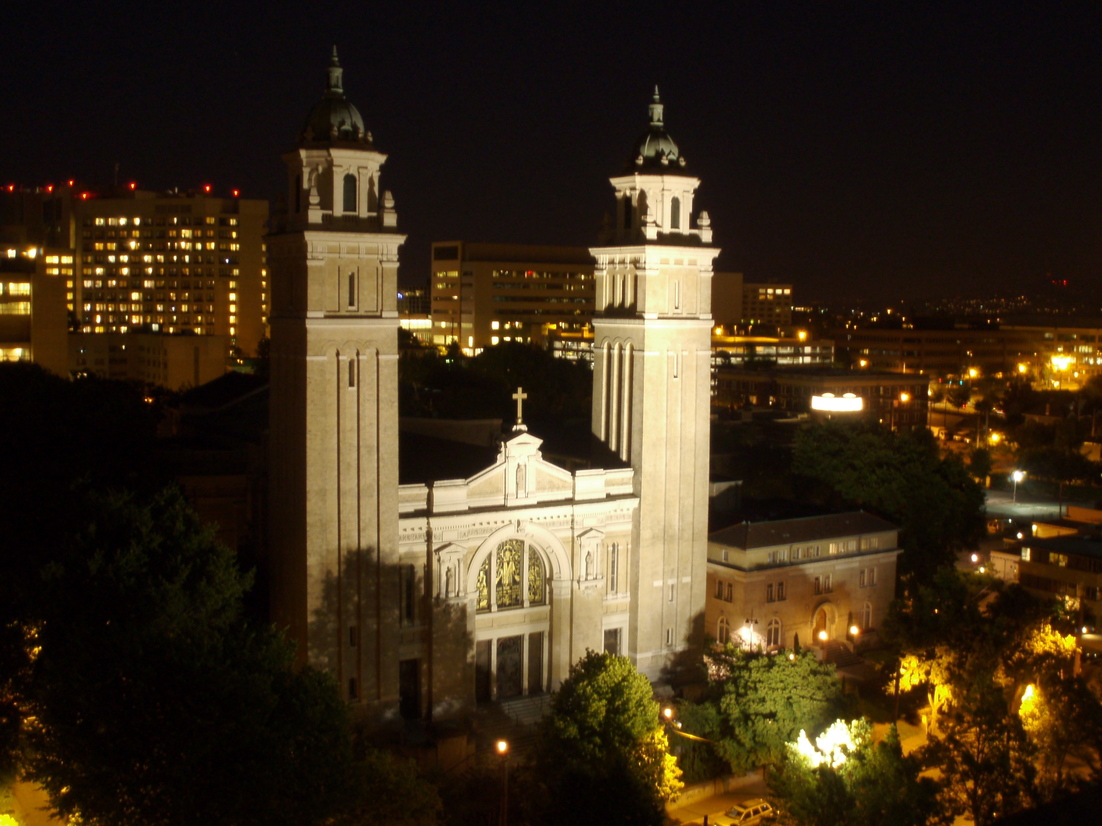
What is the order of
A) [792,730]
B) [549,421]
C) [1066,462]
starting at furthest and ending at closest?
1. [1066,462]
2. [549,421]
3. [792,730]

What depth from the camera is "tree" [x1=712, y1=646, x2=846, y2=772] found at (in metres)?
42.9

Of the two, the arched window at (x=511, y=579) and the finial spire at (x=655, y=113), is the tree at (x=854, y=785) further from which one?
the finial spire at (x=655, y=113)

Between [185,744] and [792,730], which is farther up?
[185,744]

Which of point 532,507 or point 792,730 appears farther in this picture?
point 532,507

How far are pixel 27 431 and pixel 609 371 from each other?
2558 cm

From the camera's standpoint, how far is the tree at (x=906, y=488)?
68.2m

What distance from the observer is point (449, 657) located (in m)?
47.2

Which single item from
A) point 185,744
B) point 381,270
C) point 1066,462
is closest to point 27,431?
point 381,270

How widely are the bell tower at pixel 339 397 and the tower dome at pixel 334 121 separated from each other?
0.05 m

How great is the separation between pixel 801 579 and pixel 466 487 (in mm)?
20680

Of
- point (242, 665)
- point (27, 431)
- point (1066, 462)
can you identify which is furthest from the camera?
point (1066, 462)

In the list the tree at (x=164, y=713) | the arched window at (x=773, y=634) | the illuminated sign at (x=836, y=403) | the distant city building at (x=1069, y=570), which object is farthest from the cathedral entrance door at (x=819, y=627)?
the illuminated sign at (x=836, y=403)

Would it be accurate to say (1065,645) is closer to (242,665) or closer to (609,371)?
(609,371)

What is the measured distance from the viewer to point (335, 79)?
44656 millimetres
